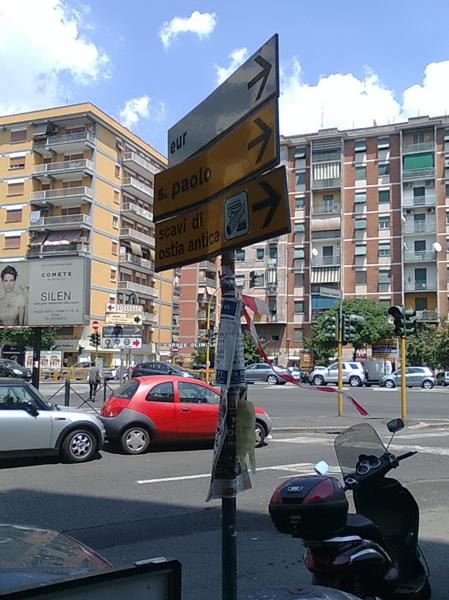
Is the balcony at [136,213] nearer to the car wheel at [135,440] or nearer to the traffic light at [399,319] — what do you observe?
the traffic light at [399,319]

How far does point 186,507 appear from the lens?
7.52 m

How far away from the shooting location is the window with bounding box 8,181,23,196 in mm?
62250

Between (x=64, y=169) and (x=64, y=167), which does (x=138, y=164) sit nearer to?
(x=64, y=167)

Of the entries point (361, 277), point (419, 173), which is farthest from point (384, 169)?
point (361, 277)

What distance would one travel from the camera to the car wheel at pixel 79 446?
10547 mm

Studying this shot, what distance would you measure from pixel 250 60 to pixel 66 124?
62.7m

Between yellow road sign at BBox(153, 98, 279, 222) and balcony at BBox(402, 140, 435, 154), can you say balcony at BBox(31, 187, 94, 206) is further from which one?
yellow road sign at BBox(153, 98, 279, 222)

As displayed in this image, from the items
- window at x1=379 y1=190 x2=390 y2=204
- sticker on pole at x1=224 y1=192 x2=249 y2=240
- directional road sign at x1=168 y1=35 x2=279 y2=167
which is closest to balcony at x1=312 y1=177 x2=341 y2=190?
window at x1=379 y1=190 x2=390 y2=204

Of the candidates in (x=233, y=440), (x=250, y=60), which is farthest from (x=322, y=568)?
(x=250, y=60)

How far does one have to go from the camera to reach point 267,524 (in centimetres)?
675

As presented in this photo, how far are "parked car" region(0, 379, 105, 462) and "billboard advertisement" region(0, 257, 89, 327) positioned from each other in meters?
10.2

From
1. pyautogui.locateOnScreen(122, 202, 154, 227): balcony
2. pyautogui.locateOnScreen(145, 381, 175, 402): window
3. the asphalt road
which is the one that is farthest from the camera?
pyautogui.locateOnScreen(122, 202, 154, 227): balcony

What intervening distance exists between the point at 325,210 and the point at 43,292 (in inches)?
2099

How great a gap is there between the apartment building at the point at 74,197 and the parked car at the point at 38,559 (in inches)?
2240
